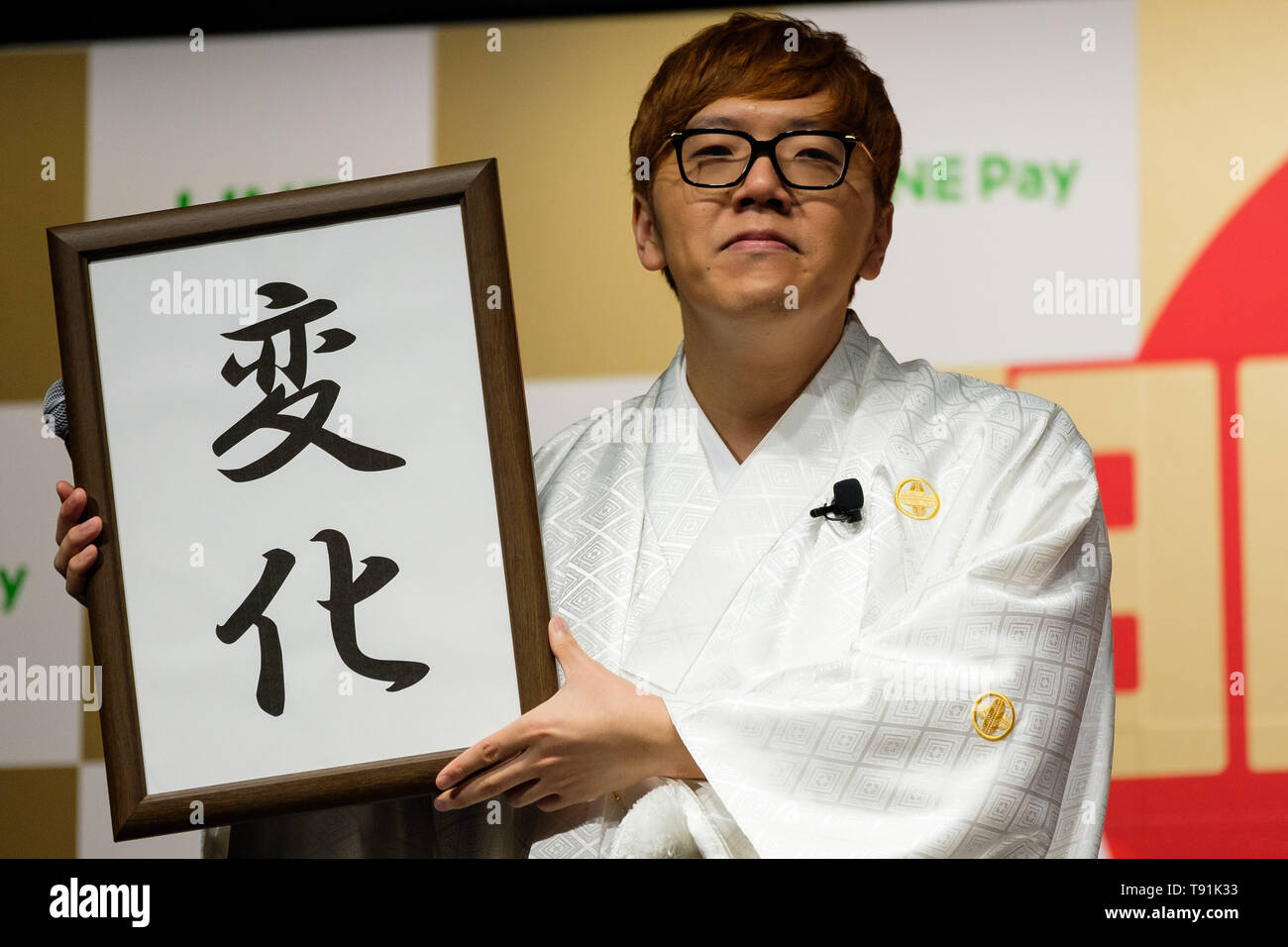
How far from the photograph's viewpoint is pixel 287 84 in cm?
247

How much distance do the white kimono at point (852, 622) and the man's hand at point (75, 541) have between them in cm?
53

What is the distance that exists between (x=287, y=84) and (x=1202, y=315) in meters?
1.80

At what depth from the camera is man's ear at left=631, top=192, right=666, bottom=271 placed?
2127 millimetres

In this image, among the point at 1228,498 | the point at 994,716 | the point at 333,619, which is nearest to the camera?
the point at 994,716

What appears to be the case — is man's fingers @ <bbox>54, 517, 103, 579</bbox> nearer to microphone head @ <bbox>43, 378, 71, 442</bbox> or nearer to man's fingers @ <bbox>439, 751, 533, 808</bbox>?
microphone head @ <bbox>43, 378, 71, 442</bbox>

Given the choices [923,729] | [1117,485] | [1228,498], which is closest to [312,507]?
[923,729]

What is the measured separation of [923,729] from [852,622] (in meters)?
0.18

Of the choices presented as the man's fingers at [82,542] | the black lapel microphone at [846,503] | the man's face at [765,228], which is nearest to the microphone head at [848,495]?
the black lapel microphone at [846,503]

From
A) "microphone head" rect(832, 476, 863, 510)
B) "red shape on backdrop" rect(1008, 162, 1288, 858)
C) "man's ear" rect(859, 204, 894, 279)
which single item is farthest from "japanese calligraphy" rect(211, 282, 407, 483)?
"red shape on backdrop" rect(1008, 162, 1288, 858)

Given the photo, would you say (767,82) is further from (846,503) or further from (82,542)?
(82,542)

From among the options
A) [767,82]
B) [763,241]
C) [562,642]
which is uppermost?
[767,82]

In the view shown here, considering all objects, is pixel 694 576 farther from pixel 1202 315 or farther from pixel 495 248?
pixel 1202 315

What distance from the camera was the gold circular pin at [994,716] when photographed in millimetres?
1696

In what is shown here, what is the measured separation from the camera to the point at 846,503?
72.6 inches
